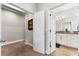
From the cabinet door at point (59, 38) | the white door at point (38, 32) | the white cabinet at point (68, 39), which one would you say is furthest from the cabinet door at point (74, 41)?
the white door at point (38, 32)

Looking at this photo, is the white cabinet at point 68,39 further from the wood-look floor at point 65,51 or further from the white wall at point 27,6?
the white wall at point 27,6

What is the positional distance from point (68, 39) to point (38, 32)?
55 centimetres

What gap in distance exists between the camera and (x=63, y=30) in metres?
1.08

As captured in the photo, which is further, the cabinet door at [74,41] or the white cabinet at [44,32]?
the white cabinet at [44,32]

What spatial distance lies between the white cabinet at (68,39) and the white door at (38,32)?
342 mm

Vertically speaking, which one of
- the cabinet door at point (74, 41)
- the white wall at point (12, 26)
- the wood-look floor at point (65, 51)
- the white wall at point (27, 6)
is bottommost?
the wood-look floor at point (65, 51)

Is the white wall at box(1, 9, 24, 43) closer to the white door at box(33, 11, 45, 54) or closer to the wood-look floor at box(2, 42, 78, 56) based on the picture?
the wood-look floor at box(2, 42, 78, 56)

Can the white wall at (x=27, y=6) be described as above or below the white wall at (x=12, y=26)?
above

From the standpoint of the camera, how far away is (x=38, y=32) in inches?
49.8

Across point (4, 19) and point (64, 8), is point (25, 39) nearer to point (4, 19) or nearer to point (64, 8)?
point (4, 19)

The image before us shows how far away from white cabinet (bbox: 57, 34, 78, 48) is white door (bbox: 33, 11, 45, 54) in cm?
34

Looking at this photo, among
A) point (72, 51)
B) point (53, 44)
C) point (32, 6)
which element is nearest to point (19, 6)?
point (32, 6)

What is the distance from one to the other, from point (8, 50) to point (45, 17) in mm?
915

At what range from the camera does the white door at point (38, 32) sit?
117 cm
